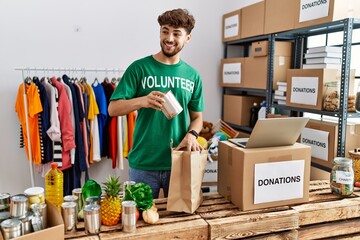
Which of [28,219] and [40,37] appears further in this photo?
[40,37]

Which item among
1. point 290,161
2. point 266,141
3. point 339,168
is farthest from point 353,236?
point 266,141

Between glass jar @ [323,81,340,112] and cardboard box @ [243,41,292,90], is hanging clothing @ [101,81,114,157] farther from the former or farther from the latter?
glass jar @ [323,81,340,112]

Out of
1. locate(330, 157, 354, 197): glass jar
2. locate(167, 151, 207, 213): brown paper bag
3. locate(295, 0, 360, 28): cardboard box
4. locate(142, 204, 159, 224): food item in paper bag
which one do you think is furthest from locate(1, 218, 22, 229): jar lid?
locate(295, 0, 360, 28): cardboard box

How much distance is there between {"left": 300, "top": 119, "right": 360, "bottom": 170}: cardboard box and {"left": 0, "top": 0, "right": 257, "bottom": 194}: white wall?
166 centimetres

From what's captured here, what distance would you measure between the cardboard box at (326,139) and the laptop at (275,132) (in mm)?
833

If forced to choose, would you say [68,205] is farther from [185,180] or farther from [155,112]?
[155,112]

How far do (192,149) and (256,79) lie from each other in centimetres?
192

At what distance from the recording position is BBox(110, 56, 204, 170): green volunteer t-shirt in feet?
5.56

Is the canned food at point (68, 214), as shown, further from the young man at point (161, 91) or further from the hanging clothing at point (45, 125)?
the hanging clothing at point (45, 125)

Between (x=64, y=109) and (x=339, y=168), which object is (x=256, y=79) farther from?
(x=64, y=109)

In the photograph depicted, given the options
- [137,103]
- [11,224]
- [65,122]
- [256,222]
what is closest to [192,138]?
[137,103]

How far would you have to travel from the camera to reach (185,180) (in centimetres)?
136

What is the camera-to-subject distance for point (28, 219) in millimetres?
1070

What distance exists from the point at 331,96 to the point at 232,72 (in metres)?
1.41
